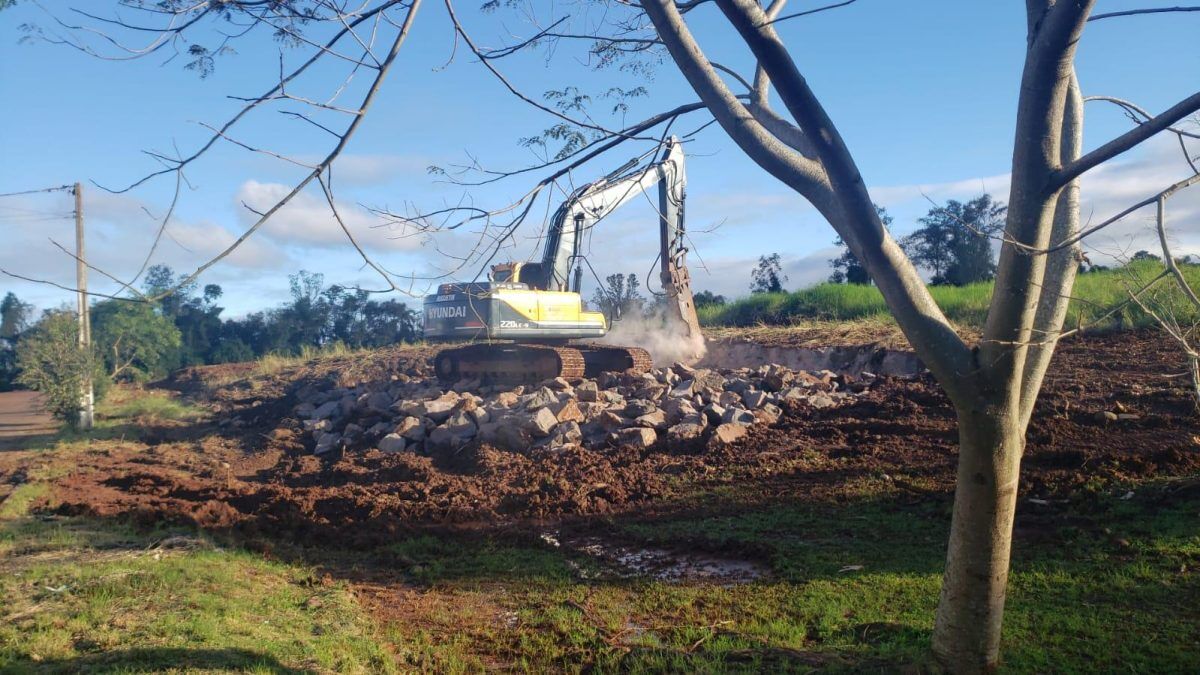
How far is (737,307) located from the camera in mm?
26641

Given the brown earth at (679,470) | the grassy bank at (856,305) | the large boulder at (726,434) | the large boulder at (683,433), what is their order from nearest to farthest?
the brown earth at (679,470) → the large boulder at (726,434) → the large boulder at (683,433) → the grassy bank at (856,305)

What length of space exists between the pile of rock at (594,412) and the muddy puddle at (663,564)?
11.3 ft

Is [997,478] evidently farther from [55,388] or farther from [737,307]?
[737,307]

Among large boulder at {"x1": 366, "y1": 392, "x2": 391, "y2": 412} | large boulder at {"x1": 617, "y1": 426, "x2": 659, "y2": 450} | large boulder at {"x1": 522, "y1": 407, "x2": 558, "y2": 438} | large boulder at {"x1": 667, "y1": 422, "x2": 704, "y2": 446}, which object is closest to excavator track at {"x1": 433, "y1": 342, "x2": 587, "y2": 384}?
large boulder at {"x1": 366, "y1": 392, "x2": 391, "y2": 412}

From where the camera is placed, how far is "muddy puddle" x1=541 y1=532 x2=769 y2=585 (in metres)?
6.61

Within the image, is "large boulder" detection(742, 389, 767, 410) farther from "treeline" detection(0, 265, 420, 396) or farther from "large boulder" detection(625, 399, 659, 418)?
"treeline" detection(0, 265, 420, 396)

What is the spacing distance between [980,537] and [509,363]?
44.6ft

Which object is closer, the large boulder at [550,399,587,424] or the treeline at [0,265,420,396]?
the large boulder at [550,399,587,424]

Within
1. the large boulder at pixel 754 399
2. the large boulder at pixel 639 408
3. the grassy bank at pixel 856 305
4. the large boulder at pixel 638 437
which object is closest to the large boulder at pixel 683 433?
the large boulder at pixel 638 437

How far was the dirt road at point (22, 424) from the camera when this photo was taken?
17578 mm

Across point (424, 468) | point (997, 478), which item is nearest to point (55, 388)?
point (424, 468)

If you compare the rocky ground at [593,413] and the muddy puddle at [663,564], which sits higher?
the rocky ground at [593,413]

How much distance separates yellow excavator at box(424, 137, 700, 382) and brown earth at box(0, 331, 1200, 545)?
3483 mm

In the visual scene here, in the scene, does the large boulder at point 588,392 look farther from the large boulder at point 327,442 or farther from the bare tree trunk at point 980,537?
the bare tree trunk at point 980,537
